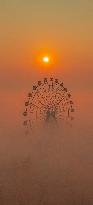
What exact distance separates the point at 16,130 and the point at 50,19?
115 centimetres

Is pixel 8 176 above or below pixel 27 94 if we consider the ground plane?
below

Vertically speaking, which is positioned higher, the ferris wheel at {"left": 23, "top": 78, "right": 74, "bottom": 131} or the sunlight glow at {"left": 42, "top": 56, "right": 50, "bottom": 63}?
the sunlight glow at {"left": 42, "top": 56, "right": 50, "bottom": 63}

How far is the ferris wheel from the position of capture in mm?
4445

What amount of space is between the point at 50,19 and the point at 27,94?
2.55 feet

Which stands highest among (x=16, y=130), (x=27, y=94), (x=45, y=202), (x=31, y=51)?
(x=31, y=51)

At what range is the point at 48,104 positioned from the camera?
450cm

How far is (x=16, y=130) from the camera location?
4410 mm

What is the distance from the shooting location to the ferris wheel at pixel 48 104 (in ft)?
14.6

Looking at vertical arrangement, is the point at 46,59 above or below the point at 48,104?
above

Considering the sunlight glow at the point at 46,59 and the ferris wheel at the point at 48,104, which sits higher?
the sunlight glow at the point at 46,59

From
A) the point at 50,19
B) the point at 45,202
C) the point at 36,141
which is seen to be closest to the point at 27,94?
the point at 36,141

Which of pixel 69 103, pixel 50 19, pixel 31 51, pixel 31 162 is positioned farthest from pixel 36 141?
pixel 50 19

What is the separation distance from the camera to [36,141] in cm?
443

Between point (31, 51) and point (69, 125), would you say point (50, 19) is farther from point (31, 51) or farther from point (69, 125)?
point (69, 125)
